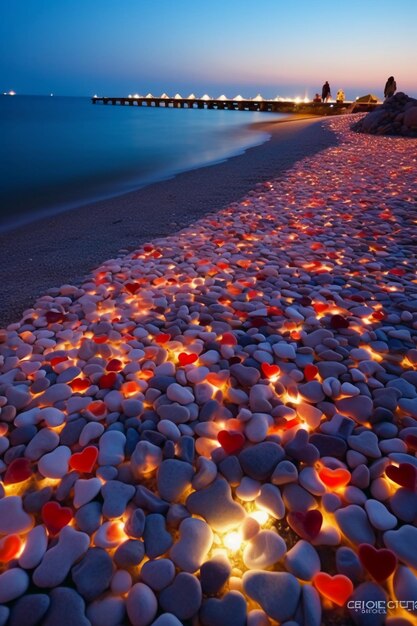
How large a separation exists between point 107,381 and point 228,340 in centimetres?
77

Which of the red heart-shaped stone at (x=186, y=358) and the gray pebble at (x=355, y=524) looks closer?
the gray pebble at (x=355, y=524)

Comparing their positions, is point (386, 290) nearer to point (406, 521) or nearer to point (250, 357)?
point (250, 357)

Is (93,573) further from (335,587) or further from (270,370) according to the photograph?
(270,370)

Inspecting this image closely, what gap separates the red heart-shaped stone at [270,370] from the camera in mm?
2035

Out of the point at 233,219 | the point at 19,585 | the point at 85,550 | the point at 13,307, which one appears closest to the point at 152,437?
the point at 85,550

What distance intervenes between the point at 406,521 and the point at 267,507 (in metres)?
0.50

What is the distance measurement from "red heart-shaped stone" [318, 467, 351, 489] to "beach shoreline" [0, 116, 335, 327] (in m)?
2.44

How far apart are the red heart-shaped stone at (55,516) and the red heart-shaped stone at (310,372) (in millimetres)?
1306

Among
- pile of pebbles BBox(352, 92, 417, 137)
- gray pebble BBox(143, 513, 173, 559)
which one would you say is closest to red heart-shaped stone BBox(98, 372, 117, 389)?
gray pebble BBox(143, 513, 173, 559)

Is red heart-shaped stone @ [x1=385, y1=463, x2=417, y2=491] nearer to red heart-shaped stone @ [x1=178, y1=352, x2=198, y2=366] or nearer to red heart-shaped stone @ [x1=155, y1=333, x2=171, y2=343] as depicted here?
red heart-shaped stone @ [x1=178, y1=352, x2=198, y2=366]

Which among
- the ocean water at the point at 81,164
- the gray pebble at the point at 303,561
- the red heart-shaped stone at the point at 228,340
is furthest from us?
the ocean water at the point at 81,164

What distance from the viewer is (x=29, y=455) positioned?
163 centimetres

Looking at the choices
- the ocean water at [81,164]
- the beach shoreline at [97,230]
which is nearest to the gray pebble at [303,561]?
the beach shoreline at [97,230]

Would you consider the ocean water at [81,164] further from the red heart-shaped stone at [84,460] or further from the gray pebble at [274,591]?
the gray pebble at [274,591]
